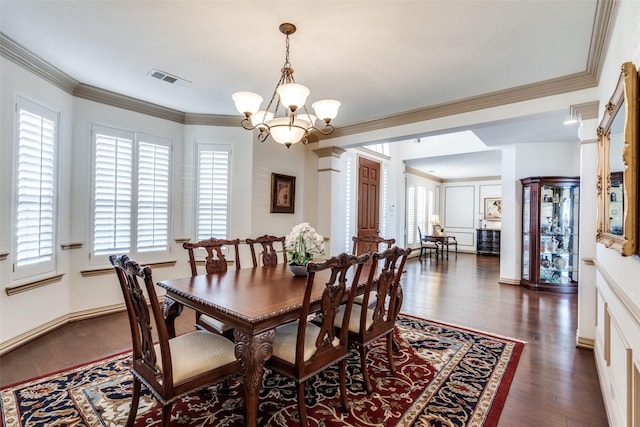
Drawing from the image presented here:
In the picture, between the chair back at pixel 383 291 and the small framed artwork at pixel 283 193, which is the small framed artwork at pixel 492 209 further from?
the chair back at pixel 383 291

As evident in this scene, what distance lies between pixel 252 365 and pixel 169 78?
9.66 ft

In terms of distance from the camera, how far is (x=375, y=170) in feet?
22.7

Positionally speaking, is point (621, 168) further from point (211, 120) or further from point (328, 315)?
point (211, 120)

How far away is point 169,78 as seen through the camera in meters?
3.19

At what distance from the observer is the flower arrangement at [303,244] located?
2.52m

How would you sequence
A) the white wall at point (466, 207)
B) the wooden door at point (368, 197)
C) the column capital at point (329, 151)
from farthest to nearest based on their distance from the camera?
the white wall at point (466, 207), the wooden door at point (368, 197), the column capital at point (329, 151)

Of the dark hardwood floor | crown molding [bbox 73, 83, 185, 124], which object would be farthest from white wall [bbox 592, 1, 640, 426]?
crown molding [bbox 73, 83, 185, 124]

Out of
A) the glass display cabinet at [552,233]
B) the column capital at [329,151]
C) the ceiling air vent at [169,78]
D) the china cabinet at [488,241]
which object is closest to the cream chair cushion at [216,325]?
the ceiling air vent at [169,78]

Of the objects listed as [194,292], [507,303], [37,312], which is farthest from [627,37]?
[37,312]

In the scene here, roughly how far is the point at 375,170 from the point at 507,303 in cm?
365

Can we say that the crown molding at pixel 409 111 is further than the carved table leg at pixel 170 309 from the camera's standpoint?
Yes

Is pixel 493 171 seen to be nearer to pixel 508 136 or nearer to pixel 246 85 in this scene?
pixel 508 136

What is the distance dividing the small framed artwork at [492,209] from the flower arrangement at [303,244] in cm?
912

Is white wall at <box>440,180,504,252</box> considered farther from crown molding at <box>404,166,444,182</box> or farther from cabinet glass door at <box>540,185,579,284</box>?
cabinet glass door at <box>540,185,579,284</box>
